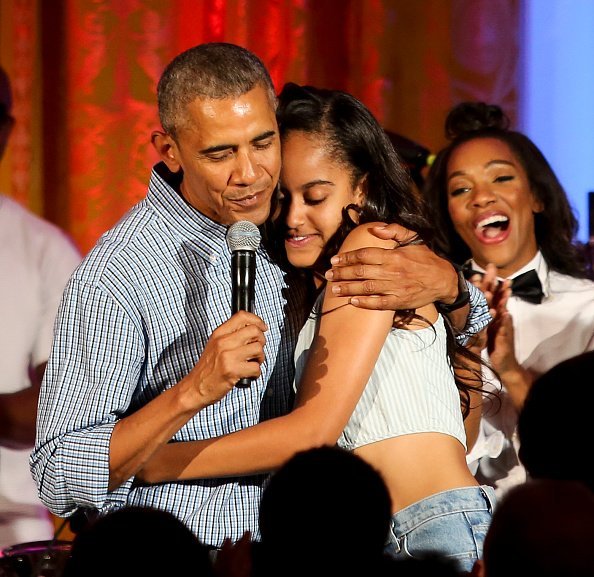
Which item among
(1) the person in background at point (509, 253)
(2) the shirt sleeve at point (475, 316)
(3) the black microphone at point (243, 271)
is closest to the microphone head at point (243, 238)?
(3) the black microphone at point (243, 271)

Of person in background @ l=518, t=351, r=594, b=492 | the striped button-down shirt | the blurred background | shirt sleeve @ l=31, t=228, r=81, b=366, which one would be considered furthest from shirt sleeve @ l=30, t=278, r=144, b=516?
the blurred background

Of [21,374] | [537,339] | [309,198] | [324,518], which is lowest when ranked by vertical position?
[21,374]

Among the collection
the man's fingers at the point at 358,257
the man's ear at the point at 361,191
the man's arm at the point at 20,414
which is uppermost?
the man's ear at the point at 361,191

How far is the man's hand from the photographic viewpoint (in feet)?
6.72

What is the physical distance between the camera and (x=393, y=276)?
6.93ft

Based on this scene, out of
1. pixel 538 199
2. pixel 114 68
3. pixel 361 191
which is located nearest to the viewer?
pixel 361 191

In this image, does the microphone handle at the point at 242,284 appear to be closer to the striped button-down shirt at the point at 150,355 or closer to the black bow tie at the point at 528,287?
the striped button-down shirt at the point at 150,355

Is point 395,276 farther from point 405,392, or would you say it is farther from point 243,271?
point 243,271

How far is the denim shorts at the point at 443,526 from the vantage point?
1.91m

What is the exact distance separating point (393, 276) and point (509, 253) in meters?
1.28

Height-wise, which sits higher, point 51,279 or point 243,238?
point 243,238

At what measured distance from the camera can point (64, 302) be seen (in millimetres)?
2002

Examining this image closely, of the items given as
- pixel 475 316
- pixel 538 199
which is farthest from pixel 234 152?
pixel 538 199

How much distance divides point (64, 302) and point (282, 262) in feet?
1.64
